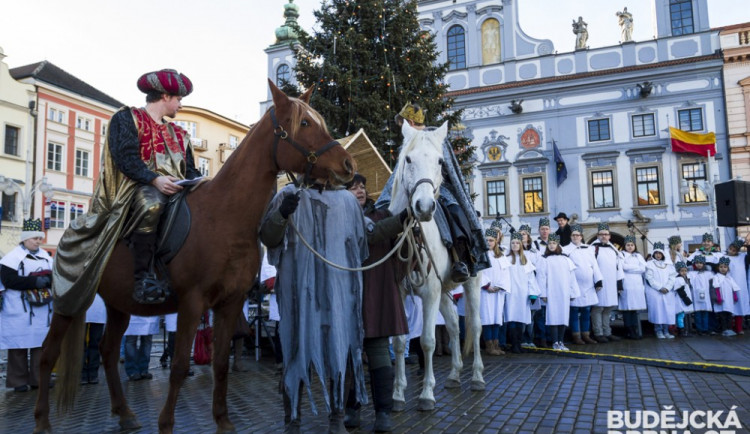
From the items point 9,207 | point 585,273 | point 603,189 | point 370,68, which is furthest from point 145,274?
point 9,207

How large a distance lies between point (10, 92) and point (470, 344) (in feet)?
122

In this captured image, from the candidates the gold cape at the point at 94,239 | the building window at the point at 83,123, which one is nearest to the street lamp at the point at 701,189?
the gold cape at the point at 94,239

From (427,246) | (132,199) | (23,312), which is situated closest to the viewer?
(132,199)

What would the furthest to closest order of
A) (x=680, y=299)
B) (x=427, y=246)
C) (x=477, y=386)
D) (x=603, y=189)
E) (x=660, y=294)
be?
1. (x=603, y=189)
2. (x=680, y=299)
3. (x=660, y=294)
4. (x=477, y=386)
5. (x=427, y=246)

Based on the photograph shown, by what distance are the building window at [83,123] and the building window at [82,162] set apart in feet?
5.24

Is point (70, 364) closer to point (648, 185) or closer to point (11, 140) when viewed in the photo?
point (648, 185)

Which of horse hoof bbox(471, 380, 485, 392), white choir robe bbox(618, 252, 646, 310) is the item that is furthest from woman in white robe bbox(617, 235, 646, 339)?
horse hoof bbox(471, 380, 485, 392)

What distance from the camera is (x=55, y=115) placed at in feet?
123

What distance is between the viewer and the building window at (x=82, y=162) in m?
39.0

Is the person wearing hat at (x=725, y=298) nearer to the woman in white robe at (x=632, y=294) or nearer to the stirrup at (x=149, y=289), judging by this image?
the woman in white robe at (x=632, y=294)

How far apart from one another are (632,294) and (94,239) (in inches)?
461

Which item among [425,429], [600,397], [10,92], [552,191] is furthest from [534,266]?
[10,92]

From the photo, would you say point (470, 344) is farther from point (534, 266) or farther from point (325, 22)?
point (325, 22)

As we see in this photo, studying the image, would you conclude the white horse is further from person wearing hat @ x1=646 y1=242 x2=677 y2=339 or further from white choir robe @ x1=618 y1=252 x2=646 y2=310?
person wearing hat @ x1=646 y1=242 x2=677 y2=339
